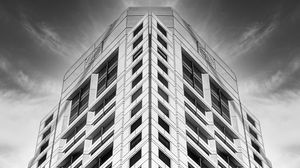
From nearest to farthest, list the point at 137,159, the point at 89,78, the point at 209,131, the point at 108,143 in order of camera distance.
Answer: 1. the point at 137,159
2. the point at 108,143
3. the point at 209,131
4. the point at 89,78

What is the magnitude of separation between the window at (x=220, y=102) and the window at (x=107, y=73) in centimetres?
1354

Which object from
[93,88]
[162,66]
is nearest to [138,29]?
[162,66]

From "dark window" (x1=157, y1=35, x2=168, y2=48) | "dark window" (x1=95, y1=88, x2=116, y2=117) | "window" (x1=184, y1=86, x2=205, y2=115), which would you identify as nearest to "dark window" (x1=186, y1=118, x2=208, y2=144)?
"window" (x1=184, y1=86, x2=205, y2=115)

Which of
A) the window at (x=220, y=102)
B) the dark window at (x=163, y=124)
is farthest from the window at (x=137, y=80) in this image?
the window at (x=220, y=102)

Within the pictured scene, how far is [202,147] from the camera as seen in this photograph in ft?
271

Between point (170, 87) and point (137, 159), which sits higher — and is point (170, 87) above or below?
above

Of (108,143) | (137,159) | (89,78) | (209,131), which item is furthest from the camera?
(89,78)

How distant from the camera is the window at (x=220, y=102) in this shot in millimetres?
94938

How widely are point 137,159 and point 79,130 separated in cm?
2033

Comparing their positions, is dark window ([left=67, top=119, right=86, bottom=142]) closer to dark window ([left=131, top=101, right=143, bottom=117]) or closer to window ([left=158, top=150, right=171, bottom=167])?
dark window ([left=131, top=101, right=143, bottom=117])

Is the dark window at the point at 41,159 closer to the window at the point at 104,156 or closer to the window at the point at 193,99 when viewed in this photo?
the window at the point at 104,156

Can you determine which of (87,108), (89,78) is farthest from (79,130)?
(89,78)

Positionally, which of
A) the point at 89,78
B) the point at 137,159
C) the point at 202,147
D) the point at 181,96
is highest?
the point at 89,78

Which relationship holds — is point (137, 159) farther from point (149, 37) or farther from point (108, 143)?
point (149, 37)
